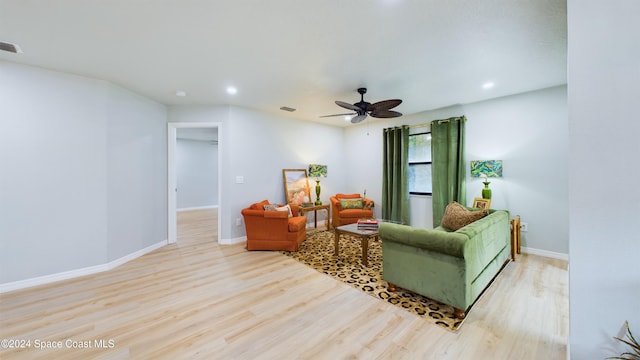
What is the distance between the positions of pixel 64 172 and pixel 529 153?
265 inches

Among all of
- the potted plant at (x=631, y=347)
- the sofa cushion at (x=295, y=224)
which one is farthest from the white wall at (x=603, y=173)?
the sofa cushion at (x=295, y=224)

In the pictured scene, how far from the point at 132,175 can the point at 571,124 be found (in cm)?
499

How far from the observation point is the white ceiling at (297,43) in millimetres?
1854

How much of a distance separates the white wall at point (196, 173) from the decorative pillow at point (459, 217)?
8084 mm

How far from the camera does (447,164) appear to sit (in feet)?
14.7

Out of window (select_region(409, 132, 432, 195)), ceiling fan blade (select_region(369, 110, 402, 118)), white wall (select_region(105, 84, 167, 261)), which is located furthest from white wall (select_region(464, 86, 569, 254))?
white wall (select_region(105, 84, 167, 261))

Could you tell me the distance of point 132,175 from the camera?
144 inches

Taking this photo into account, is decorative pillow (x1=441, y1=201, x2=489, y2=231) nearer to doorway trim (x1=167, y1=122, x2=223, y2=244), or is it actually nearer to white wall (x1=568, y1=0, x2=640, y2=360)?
white wall (x1=568, y1=0, x2=640, y2=360)

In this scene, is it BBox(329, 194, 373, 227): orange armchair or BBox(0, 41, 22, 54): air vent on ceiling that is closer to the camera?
BBox(0, 41, 22, 54): air vent on ceiling

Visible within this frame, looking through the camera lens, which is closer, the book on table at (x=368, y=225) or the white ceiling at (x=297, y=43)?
the white ceiling at (x=297, y=43)

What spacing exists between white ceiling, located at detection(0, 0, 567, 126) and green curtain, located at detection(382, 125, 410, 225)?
5.23 ft

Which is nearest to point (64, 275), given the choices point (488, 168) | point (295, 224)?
point (295, 224)

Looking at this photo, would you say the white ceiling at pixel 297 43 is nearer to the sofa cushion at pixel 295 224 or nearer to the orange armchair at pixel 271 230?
the orange armchair at pixel 271 230

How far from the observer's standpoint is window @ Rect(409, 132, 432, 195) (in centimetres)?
497
